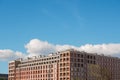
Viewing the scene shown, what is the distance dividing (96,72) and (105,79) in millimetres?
10845

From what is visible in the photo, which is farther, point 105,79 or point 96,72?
point 96,72

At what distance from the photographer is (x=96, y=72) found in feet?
437

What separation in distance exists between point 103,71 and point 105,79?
13.9 ft

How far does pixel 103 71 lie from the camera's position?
412ft

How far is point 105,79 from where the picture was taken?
403 feet

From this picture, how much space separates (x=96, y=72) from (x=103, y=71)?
7.97 meters
